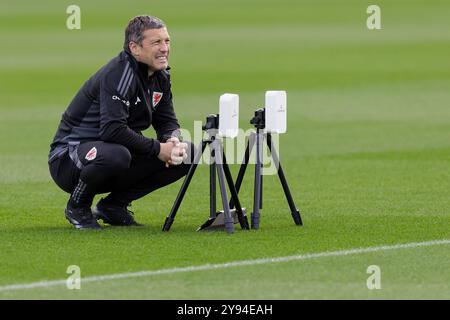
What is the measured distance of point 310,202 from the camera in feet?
44.8

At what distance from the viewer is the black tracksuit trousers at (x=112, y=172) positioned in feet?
37.1

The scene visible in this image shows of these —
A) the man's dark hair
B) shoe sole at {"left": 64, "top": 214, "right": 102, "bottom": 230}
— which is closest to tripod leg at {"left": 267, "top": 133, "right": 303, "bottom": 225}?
the man's dark hair

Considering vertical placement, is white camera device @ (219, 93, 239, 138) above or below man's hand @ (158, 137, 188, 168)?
above

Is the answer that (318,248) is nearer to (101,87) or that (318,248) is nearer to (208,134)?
(208,134)

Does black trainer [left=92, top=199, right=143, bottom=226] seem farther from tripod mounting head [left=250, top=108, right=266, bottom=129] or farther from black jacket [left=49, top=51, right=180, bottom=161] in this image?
tripod mounting head [left=250, top=108, right=266, bottom=129]

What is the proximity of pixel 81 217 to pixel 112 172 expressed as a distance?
0.59 m

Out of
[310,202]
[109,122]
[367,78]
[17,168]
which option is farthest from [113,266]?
[367,78]

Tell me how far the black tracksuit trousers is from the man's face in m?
0.71

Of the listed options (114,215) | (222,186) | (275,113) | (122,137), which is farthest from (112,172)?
(275,113)

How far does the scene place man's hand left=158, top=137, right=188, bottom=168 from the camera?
1142cm

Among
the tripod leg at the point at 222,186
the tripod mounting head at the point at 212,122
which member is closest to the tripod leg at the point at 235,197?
the tripod leg at the point at 222,186

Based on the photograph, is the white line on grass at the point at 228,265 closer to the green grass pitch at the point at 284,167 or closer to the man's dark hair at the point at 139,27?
the green grass pitch at the point at 284,167

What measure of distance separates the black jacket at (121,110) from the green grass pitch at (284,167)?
2.50 feet

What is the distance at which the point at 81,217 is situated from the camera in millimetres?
11703
